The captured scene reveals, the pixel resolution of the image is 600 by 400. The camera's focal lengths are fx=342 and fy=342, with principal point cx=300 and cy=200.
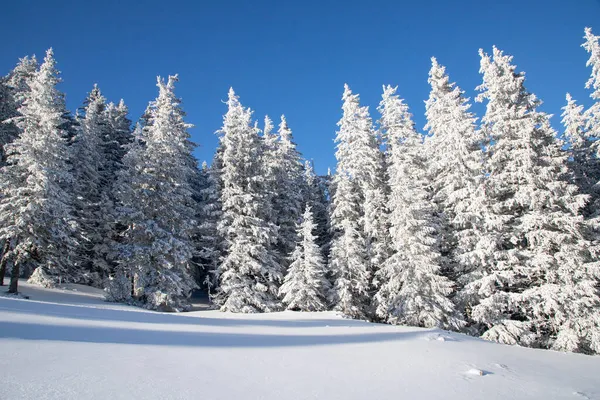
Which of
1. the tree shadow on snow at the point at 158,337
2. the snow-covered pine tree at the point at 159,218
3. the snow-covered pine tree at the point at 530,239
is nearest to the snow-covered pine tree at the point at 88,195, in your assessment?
the snow-covered pine tree at the point at 159,218

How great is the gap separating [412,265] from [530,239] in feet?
20.2

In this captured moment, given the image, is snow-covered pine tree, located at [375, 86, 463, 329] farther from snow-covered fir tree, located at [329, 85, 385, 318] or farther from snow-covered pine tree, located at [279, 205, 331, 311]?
snow-covered pine tree, located at [279, 205, 331, 311]

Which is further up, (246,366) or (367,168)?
(367,168)

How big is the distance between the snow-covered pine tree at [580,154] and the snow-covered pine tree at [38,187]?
30887 millimetres

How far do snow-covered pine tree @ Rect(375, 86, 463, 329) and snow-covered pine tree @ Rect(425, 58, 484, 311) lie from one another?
943 mm

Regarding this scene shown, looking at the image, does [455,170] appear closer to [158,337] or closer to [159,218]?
[158,337]

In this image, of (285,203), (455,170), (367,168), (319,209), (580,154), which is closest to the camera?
(455,170)

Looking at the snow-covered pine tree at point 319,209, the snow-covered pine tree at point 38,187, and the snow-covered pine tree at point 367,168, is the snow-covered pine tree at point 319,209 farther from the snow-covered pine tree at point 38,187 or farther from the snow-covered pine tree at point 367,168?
the snow-covered pine tree at point 38,187

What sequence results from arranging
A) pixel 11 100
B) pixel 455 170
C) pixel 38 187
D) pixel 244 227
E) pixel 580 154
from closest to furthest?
1. pixel 38 187
2. pixel 455 170
3. pixel 580 154
4. pixel 244 227
5. pixel 11 100

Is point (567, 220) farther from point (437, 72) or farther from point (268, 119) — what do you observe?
point (268, 119)

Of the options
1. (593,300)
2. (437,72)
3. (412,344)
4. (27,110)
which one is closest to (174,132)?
(27,110)

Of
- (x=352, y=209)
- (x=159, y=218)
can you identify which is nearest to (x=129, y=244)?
(x=159, y=218)

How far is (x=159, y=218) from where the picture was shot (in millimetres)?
23531

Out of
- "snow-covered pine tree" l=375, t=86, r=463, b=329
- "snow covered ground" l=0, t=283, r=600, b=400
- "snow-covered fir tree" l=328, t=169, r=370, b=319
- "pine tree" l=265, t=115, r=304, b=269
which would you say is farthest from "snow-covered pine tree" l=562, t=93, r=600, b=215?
"pine tree" l=265, t=115, r=304, b=269
